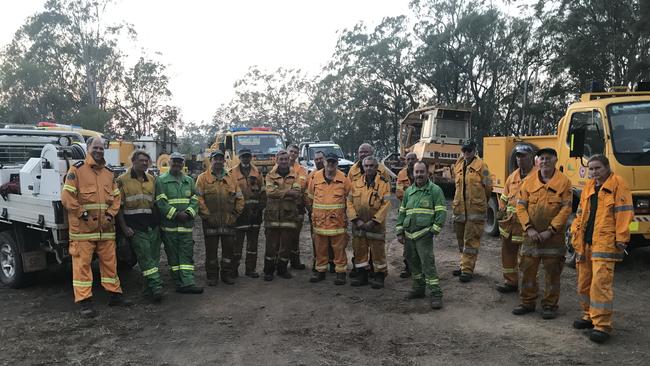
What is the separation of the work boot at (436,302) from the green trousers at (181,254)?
297 centimetres

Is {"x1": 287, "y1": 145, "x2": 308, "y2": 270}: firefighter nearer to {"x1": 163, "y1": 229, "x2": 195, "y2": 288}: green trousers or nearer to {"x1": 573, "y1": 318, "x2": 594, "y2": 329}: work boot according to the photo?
{"x1": 163, "y1": 229, "x2": 195, "y2": 288}: green trousers

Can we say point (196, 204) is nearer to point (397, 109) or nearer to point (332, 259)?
point (332, 259)

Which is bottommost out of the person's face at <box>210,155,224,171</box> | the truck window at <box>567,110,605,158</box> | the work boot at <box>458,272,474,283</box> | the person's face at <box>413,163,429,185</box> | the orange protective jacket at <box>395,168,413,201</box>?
the work boot at <box>458,272,474,283</box>

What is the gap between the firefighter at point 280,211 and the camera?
7.04 m

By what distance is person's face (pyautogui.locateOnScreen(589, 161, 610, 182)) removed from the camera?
15.2ft

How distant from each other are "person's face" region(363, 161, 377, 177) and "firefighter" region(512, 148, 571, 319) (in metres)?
1.86

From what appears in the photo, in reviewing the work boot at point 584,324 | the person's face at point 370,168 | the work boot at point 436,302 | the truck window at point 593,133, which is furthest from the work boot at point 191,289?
the truck window at point 593,133

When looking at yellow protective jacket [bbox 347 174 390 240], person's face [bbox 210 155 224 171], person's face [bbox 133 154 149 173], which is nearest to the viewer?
person's face [bbox 133 154 149 173]

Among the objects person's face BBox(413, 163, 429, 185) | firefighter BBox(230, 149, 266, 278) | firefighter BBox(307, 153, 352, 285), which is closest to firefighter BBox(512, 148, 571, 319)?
person's face BBox(413, 163, 429, 185)

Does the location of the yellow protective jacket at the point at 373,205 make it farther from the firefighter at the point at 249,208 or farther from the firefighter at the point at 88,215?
the firefighter at the point at 88,215

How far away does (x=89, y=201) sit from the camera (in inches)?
217

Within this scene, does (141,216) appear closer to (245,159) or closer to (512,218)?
(245,159)

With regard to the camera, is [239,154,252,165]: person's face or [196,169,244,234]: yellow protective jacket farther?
[239,154,252,165]: person's face

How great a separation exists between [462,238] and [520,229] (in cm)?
129
